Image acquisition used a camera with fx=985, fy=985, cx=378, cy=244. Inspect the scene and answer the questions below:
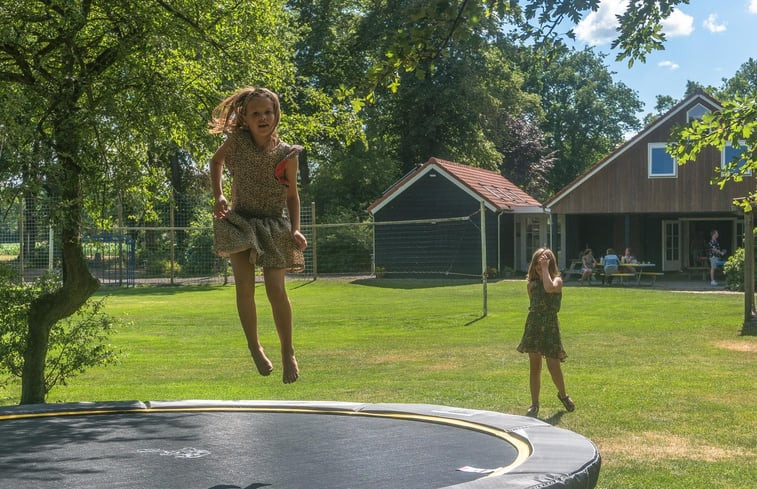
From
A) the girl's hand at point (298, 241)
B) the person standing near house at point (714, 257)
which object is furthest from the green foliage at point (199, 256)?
the girl's hand at point (298, 241)

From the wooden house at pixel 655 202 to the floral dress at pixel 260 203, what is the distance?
24.0m

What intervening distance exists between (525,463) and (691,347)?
9044mm

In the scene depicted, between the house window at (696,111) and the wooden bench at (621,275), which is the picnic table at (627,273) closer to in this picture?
the wooden bench at (621,275)

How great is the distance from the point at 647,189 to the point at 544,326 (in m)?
22.8

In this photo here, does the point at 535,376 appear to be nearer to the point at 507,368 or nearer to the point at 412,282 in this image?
the point at 507,368

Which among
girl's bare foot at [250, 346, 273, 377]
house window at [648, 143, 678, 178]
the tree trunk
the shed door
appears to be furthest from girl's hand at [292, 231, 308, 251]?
the shed door

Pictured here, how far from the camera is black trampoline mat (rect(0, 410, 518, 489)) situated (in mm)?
4484

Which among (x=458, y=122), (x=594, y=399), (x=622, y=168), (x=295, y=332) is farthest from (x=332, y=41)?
(x=594, y=399)

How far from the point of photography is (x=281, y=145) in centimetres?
552

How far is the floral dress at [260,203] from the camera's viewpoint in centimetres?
529

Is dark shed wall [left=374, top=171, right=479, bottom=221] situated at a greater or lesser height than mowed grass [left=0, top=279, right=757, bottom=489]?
greater

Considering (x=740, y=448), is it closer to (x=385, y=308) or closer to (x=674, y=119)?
(x=385, y=308)

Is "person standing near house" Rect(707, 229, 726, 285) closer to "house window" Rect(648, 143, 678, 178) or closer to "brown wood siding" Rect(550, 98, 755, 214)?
"brown wood siding" Rect(550, 98, 755, 214)

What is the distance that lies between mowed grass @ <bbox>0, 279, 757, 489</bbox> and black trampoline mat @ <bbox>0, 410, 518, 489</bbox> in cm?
139
